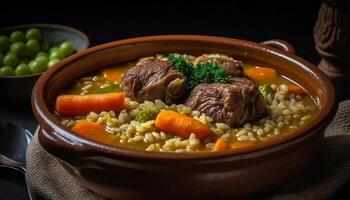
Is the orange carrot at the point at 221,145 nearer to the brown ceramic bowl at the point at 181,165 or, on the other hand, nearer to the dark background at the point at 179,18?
the brown ceramic bowl at the point at 181,165

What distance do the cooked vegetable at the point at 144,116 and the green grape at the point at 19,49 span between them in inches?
71.8

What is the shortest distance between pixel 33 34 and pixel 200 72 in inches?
73.0

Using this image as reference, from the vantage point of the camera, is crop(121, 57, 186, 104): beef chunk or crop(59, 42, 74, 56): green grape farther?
crop(59, 42, 74, 56): green grape

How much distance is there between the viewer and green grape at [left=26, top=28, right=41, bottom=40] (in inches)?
174

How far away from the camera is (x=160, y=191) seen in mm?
2396

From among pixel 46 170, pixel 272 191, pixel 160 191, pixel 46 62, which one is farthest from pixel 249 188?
pixel 46 62

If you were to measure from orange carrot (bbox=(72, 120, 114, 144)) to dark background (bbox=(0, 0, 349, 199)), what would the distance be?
2141mm

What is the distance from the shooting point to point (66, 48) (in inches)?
169

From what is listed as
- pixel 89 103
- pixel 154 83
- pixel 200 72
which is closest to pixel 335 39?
pixel 200 72

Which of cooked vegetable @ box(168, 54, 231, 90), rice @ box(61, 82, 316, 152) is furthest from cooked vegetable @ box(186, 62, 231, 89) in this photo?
rice @ box(61, 82, 316, 152)

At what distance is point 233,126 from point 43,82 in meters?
0.93

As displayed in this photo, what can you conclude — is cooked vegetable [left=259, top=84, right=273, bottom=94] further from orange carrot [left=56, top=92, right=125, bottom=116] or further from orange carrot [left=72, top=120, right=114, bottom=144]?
orange carrot [left=72, top=120, right=114, bottom=144]

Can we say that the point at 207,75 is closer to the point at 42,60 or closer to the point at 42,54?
the point at 42,60

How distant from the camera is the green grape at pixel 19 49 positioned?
14.3 feet
